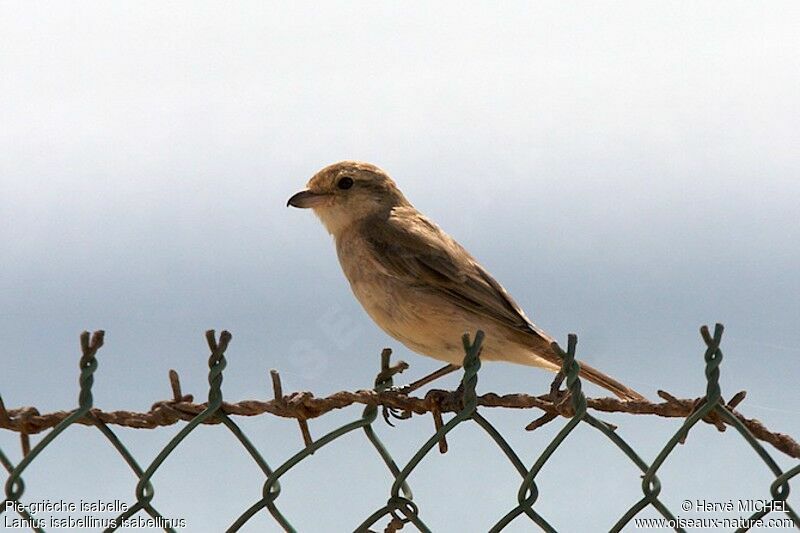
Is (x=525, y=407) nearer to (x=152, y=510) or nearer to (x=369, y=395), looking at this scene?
(x=369, y=395)

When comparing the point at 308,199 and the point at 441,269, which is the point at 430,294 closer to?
the point at 441,269

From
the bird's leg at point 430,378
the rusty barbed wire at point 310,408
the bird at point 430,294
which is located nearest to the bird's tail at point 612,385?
the bird at point 430,294

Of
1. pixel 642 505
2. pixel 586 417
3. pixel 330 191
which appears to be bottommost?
pixel 642 505

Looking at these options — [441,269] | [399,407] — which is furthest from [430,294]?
[399,407]

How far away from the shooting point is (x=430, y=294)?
18.7ft

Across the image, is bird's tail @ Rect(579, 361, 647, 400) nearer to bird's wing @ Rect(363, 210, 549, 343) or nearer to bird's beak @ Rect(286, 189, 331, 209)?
bird's wing @ Rect(363, 210, 549, 343)

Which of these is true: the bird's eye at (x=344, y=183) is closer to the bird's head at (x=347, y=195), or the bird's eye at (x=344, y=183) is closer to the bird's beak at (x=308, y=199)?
the bird's head at (x=347, y=195)

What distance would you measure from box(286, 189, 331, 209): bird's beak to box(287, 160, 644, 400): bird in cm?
2

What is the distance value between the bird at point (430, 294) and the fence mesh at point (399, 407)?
2.02 metres

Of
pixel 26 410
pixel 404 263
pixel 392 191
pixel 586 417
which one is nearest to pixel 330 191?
pixel 392 191

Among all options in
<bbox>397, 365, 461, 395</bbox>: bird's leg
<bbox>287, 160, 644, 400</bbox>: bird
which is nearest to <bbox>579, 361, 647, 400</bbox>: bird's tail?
<bbox>287, 160, 644, 400</bbox>: bird

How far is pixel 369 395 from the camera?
10.3 ft

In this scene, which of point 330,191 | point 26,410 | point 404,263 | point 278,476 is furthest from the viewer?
point 330,191

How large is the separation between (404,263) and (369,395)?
111 inches
